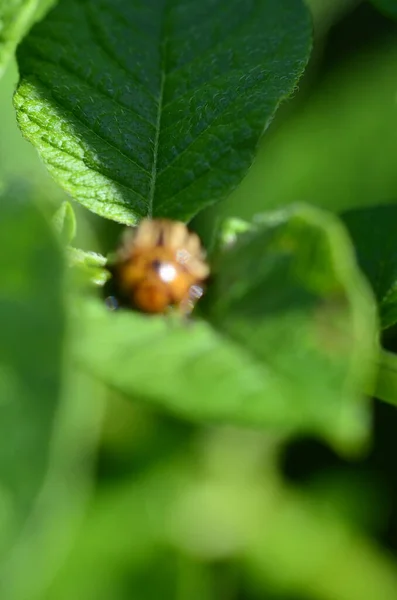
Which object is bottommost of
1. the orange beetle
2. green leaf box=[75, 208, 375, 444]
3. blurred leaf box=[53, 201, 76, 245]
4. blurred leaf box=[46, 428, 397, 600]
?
blurred leaf box=[46, 428, 397, 600]

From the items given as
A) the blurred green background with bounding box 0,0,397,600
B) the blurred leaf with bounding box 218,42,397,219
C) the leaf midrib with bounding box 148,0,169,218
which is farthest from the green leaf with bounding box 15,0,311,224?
the blurred leaf with bounding box 218,42,397,219

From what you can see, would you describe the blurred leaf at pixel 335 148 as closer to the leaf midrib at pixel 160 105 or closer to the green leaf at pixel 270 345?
the leaf midrib at pixel 160 105

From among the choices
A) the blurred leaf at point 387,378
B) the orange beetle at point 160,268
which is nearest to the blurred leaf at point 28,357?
the orange beetle at point 160,268

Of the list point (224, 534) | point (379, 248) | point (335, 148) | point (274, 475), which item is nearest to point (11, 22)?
point (379, 248)

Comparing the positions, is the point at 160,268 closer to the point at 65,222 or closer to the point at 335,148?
the point at 65,222

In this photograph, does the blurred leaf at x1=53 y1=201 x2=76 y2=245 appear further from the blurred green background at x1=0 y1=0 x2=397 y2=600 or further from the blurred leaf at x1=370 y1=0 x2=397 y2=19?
the blurred leaf at x1=370 y1=0 x2=397 y2=19

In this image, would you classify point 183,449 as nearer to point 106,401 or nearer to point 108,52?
point 106,401

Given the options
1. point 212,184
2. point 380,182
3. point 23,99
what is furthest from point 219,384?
point 380,182
